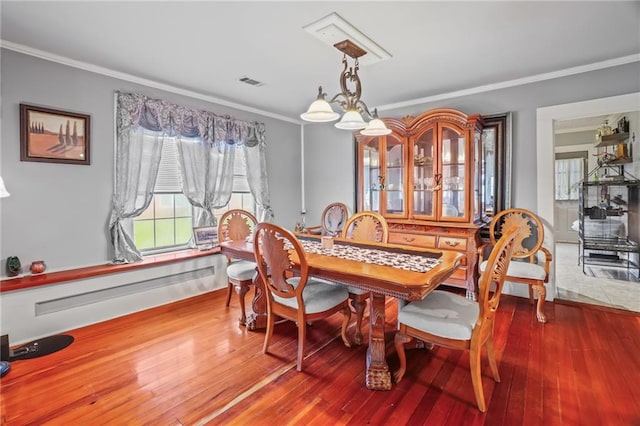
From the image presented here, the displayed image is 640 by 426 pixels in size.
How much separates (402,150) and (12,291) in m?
3.92

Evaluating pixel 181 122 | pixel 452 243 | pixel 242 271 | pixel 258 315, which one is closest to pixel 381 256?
pixel 258 315

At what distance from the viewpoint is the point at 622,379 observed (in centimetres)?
208

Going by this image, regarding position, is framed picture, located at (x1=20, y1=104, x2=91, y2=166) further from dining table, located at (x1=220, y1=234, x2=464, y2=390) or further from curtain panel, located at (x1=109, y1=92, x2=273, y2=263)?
dining table, located at (x1=220, y1=234, x2=464, y2=390)

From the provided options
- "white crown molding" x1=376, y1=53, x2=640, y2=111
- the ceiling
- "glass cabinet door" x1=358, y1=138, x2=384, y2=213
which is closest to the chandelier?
the ceiling

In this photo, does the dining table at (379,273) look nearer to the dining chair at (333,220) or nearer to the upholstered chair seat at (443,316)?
the upholstered chair seat at (443,316)

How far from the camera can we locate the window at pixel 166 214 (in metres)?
3.68

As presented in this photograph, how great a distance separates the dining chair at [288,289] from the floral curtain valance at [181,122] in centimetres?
215

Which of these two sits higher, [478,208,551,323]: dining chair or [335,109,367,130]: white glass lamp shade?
[335,109,367,130]: white glass lamp shade

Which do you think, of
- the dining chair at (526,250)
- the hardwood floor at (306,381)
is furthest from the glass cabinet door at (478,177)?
the hardwood floor at (306,381)

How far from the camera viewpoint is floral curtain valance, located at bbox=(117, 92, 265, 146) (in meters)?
3.31

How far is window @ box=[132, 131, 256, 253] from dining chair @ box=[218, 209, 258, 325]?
710mm

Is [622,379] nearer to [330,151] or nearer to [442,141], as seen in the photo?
[442,141]

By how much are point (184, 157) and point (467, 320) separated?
3.37 metres

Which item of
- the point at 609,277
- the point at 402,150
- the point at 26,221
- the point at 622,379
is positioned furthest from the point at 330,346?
the point at 609,277
